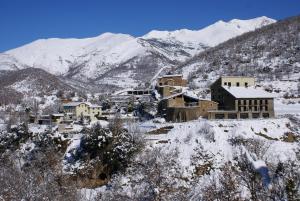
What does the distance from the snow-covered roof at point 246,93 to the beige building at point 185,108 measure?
280 centimetres

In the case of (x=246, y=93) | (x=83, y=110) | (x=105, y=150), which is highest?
(x=246, y=93)

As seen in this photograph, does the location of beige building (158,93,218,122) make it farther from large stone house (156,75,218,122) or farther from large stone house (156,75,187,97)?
large stone house (156,75,187,97)

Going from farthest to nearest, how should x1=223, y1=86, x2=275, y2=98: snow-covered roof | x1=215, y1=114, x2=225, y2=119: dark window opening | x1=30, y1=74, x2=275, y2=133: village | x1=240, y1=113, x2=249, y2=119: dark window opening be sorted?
x1=223, y1=86, x2=275, y2=98: snow-covered roof, x1=30, y1=74, x2=275, y2=133: village, x1=215, y1=114, x2=225, y2=119: dark window opening, x1=240, y1=113, x2=249, y2=119: dark window opening

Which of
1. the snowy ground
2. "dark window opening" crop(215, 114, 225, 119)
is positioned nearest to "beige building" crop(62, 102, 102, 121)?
"dark window opening" crop(215, 114, 225, 119)

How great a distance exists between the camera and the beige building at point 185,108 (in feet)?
177

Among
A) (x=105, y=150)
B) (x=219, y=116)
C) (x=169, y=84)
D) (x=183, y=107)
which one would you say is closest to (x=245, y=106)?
(x=219, y=116)

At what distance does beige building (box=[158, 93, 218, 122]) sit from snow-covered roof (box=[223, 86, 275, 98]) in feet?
9.18

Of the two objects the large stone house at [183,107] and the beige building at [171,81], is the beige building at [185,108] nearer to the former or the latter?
the large stone house at [183,107]

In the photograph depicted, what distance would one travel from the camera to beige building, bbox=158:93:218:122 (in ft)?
177

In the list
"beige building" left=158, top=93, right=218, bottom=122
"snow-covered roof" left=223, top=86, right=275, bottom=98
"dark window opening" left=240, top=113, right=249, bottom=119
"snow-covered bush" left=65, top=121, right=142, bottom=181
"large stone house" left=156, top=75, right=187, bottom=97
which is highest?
"large stone house" left=156, top=75, right=187, bottom=97

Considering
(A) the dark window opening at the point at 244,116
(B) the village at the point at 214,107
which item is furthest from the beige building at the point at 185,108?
(A) the dark window opening at the point at 244,116

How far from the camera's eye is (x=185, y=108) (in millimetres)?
54312

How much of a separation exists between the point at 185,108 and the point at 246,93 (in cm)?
768

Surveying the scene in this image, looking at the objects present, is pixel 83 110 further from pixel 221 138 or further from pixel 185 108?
pixel 221 138
